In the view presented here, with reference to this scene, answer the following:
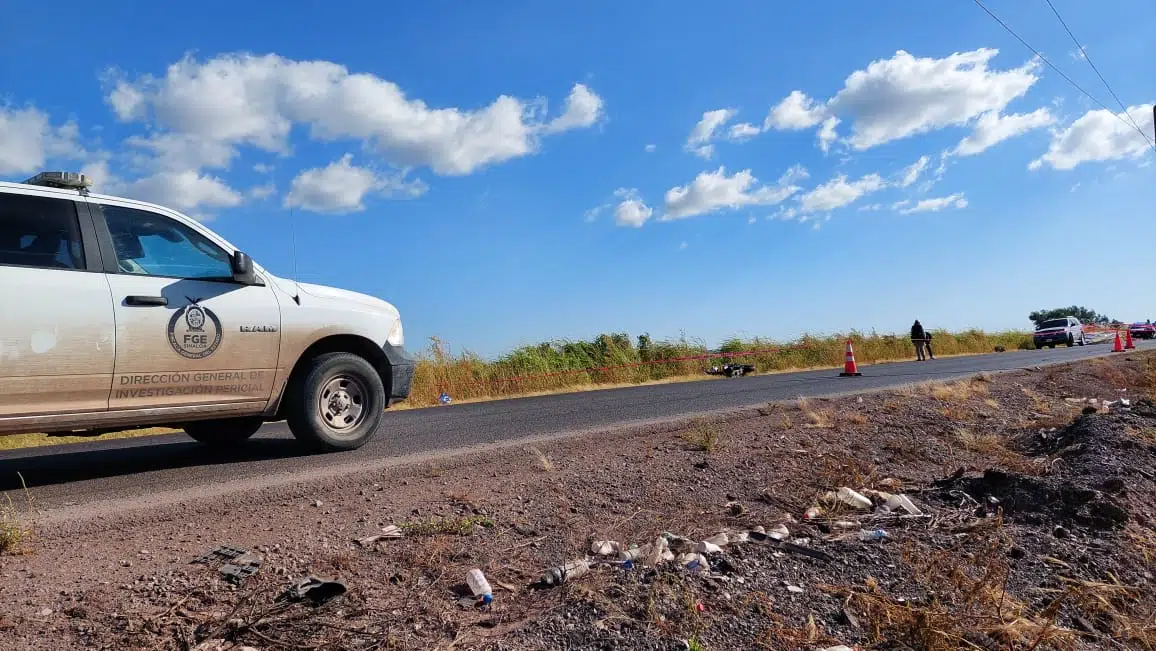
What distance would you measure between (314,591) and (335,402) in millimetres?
3341

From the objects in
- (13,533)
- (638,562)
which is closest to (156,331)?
(13,533)

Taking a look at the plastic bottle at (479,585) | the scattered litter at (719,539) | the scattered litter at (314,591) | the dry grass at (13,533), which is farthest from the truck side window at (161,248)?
the scattered litter at (719,539)

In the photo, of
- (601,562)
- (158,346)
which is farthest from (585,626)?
(158,346)

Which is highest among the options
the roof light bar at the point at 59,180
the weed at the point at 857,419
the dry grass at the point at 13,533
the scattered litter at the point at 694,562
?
the roof light bar at the point at 59,180

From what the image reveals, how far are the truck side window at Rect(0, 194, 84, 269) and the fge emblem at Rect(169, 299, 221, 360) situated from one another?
2.16 ft

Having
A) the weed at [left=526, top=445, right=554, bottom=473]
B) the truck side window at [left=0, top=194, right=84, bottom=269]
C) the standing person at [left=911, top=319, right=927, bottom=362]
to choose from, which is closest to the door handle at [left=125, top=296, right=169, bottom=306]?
the truck side window at [left=0, top=194, right=84, bottom=269]

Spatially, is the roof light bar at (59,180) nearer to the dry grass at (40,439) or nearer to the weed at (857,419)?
the dry grass at (40,439)

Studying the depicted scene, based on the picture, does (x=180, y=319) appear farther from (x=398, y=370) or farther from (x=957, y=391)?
(x=957, y=391)

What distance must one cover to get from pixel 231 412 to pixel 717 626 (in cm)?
421

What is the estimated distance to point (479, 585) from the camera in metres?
2.71

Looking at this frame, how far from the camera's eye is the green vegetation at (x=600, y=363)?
47.6ft

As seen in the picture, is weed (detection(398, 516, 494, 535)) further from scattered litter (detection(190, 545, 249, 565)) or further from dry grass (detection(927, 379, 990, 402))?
dry grass (detection(927, 379, 990, 402))

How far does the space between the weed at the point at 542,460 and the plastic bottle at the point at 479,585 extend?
204cm

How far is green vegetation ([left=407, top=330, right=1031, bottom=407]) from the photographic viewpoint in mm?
14500
